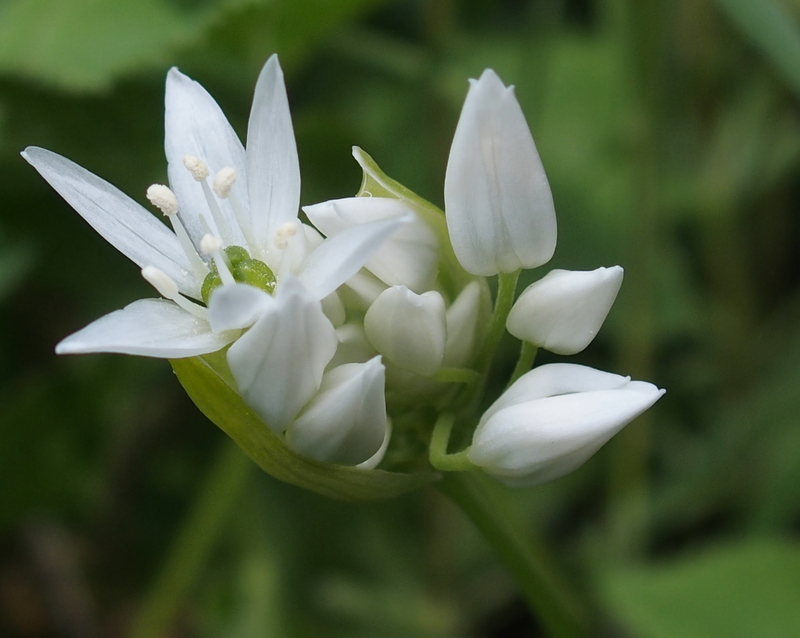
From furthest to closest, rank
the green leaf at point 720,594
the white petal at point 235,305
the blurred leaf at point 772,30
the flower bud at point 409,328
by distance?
the green leaf at point 720,594, the blurred leaf at point 772,30, the flower bud at point 409,328, the white petal at point 235,305

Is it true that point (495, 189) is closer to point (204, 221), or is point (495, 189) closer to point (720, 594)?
point (204, 221)

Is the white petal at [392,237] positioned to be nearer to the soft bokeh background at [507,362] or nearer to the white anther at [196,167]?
the white anther at [196,167]

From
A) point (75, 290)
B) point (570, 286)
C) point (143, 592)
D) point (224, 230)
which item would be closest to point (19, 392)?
point (75, 290)

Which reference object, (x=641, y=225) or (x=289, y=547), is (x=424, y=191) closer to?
(x=641, y=225)

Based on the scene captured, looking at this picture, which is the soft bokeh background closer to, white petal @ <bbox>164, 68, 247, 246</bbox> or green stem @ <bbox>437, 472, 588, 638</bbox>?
green stem @ <bbox>437, 472, 588, 638</bbox>

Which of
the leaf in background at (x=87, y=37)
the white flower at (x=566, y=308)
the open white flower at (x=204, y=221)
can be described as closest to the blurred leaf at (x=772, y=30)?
the white flower at (x=566, y=308)

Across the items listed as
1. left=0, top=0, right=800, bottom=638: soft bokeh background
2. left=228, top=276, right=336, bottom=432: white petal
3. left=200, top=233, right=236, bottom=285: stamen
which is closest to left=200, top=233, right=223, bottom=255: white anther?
left=200, top=233, right=236, bottom=285: stamen

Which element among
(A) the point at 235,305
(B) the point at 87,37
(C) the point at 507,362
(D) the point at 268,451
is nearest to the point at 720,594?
(C) the point at 507,362
